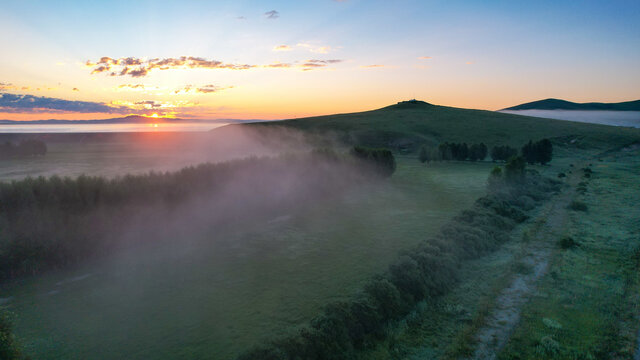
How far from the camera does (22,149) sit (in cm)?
7800

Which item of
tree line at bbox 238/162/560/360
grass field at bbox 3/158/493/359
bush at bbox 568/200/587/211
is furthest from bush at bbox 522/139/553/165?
grass field at bbox 3/158/493/359

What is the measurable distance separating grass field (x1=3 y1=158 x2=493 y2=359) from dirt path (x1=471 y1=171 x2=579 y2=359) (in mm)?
5328

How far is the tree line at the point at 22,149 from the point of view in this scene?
76456 mm

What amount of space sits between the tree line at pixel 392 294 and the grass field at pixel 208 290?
1.25 m

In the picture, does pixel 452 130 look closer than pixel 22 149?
No

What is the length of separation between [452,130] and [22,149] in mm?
115404

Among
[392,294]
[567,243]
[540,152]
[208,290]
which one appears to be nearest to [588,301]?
[567,243]

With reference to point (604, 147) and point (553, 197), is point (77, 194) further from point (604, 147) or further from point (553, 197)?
point (604, 147)

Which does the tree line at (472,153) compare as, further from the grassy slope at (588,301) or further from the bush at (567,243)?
the bush at (567,243)

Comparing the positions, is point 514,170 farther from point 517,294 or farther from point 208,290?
point 208,290

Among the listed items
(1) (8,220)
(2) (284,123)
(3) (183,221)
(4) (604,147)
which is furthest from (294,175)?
(2) (284,123)

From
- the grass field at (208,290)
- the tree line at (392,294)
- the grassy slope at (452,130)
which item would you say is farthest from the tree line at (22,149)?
the tree line at (392,294)

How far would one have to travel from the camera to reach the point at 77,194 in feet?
63.6

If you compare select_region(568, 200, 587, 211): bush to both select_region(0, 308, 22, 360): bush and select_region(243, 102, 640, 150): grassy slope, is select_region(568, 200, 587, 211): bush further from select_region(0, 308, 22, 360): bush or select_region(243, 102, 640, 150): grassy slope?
select_region(243, 102, 640, 150): grassy slope
